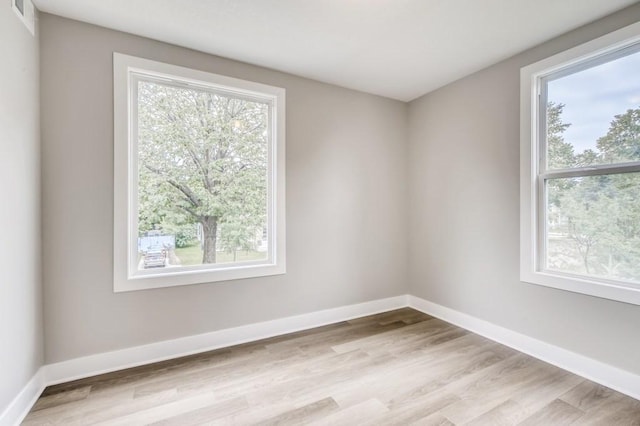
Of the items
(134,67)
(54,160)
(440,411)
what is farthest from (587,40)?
(54,160)

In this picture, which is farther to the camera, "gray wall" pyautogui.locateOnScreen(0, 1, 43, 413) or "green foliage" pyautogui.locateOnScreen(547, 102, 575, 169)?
"green foliage" pyautogui.locateOnScreen(547, 102, 575, 169)

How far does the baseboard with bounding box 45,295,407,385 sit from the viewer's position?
2.11 meters

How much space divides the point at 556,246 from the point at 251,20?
2895 millimetres

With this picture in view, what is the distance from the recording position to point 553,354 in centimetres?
230

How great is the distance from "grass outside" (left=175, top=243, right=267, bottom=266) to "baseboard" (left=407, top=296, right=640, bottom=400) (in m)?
2.15

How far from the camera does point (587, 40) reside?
213 cm

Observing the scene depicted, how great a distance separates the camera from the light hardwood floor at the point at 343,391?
5.66 feet

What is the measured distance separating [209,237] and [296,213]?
85 centimetres

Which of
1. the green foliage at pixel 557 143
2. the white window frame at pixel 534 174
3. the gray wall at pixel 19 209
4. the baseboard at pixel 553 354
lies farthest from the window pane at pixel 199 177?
the green foliage at pixel 557 143

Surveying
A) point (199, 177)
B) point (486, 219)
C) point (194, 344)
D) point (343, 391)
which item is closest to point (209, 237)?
point (199, 177)

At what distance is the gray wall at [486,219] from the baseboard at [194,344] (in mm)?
944

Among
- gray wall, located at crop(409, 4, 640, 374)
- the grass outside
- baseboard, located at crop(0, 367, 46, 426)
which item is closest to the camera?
baseboard, located at crop(0, 367, 46, 426)

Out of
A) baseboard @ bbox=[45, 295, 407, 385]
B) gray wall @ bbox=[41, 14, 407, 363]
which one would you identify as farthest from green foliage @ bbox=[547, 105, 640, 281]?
baseboard @ bbox=[45, 295, 407, 385]

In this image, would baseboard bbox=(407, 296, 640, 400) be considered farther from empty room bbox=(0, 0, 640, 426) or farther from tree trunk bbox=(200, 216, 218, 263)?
tree trunk bbox=(200, 216, 218, 263)
